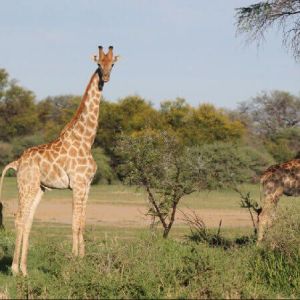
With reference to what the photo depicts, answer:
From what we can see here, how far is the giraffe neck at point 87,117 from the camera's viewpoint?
11602 mm

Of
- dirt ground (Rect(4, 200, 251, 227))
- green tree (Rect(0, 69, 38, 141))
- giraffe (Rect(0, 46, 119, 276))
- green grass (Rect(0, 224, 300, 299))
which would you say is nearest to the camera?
green grass (Rect(0, 224, 300, 299))

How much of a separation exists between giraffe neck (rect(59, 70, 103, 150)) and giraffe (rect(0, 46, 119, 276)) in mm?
52

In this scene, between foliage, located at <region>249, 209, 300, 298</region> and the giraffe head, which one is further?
the giraffe head

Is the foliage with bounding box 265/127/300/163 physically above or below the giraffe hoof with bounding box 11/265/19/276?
above

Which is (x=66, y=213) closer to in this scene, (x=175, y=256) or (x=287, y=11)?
(x=287, y=11)

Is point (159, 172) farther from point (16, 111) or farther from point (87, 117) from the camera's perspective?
point (16, 111)

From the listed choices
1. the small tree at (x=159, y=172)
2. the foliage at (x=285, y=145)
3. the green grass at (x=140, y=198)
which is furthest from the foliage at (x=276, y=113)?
the small tree at (x=159, y=172)

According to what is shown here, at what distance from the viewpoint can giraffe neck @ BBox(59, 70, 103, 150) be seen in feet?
38.1

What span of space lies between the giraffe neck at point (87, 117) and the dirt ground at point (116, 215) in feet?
31.4

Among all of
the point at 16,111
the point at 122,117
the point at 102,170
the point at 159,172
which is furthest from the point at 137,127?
the point at 159,172

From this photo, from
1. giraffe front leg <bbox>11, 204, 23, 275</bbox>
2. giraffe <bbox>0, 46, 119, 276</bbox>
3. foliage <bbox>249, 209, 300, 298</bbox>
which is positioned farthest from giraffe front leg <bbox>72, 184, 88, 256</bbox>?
foliage <bbox>249, 209, 300, 298</bbox>

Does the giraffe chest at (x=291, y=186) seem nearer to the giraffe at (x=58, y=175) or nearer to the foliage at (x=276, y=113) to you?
the giraffe at (x=58, y=175)

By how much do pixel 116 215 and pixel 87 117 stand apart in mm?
14968

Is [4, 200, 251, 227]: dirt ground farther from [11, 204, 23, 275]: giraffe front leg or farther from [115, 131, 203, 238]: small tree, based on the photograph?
[11, 204, 23, 275]: giraffe front leg
